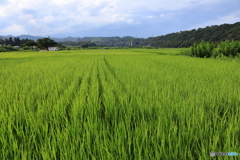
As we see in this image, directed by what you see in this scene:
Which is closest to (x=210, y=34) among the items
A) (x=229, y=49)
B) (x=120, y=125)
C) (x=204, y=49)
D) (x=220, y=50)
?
(x=204, y=49)

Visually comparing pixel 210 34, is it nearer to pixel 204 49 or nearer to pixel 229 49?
pixel 204 49

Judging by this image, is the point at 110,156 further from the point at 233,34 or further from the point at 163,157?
the point at 233,34

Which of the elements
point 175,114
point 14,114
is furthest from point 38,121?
point 175,114

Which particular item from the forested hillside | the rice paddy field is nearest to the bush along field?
the rice paddy field

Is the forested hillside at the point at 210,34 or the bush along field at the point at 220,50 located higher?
the forested hillside at the point at 210,34

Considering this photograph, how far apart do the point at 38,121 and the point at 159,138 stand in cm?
106

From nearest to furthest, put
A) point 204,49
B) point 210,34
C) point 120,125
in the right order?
point 120,125, point 204,49, point 210,34

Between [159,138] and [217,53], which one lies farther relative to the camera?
[217,53]

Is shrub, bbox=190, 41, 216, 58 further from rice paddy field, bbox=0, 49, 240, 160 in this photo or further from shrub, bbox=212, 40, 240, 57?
rice paddy field, bbox=0, 49, 240, 160

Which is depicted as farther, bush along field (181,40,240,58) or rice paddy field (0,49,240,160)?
bush along field (181,40,240,58)

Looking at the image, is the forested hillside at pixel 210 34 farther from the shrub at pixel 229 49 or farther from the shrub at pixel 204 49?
the shrub at pixel 229 49

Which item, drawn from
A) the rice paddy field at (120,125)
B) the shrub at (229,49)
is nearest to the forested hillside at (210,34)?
the shrub at (229,49)

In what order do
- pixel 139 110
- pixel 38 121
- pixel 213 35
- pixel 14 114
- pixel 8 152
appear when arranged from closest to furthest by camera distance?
pixel 8 152 < pixel 38 121 < pixel 14 114 < pixel 139 110 < pixel 213 35

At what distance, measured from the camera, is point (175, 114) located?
164cm
